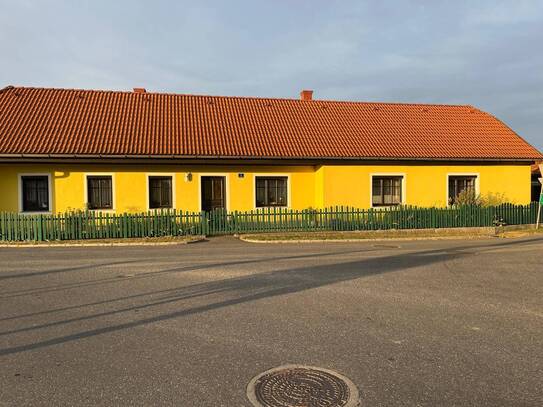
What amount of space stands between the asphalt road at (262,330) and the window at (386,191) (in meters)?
10.5

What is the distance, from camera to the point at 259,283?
314 inches

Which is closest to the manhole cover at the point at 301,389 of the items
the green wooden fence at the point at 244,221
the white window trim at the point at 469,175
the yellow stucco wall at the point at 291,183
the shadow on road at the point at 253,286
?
the shadow on road at the point at 253,286

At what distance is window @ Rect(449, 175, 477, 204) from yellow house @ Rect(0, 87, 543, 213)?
0.05 metres

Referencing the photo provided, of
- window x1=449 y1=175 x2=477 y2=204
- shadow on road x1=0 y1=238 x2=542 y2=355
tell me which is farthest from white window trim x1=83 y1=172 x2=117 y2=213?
window x1=449 y1=175 x2=477 y2=204

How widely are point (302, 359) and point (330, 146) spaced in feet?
54.8

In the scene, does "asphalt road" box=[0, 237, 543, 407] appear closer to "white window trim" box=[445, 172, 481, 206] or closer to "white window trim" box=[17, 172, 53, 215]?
"white window trim" box=[17, 172, 53, 215]

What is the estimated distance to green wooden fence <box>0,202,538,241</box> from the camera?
15.9 meters

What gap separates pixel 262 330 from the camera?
17.1ft

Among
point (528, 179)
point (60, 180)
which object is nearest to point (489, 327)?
point (60, 180)

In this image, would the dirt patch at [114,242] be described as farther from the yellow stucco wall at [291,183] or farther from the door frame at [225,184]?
the door frame at [225,184]

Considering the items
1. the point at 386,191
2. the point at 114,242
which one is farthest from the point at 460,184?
the point at 114,242

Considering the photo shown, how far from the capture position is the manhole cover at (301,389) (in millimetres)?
3453

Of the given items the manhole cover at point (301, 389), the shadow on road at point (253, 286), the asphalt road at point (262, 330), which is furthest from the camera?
the shadow on road at point (253, 286)

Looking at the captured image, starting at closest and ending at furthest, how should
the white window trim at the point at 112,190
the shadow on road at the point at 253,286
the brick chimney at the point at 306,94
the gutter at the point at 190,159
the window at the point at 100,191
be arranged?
→ 1. the shadow on road at the point at 253,286
2. the gutter at the point at 190,159
3. the white window trim at the point at 112,190
4. the window at the point at 100,191
5. the brick chimney at the point at 306,94
